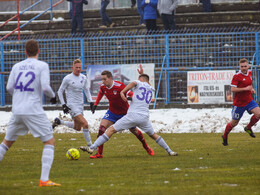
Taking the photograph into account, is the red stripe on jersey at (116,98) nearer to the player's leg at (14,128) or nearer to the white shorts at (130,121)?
the white shorts at (130,121)

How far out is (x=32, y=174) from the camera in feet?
29.0

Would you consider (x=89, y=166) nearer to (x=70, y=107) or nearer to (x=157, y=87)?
(x=70, y=107)

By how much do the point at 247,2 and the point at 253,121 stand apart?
1375 centimetres

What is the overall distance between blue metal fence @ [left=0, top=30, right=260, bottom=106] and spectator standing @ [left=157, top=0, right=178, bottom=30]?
64 centimetres

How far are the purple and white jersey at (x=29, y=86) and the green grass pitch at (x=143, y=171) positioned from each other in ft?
3.31

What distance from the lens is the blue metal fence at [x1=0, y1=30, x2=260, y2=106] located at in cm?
2141

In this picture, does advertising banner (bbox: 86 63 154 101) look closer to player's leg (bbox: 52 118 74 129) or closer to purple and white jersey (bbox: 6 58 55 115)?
player's leg (bbox: 52 118 74 129)

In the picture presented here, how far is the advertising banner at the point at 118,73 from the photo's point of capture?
21.2 metres

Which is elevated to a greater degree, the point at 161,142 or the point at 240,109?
the point at 240,109

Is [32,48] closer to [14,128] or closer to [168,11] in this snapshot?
[14,128]

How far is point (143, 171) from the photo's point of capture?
29.7 feet

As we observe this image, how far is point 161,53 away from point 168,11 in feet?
6.49

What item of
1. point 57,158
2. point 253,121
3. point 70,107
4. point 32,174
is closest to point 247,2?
point 253,121

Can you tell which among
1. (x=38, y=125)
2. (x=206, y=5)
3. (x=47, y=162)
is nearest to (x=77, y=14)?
(x=206, y=5)
